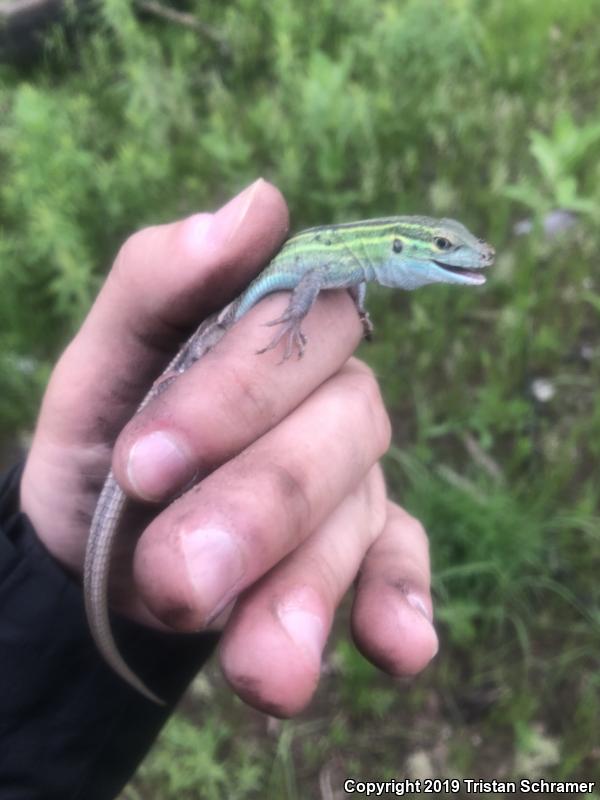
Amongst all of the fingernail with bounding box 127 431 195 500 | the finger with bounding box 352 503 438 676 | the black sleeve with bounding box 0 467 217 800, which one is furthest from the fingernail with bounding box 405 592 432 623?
the black sleeve with bounding box 0 467 217 800

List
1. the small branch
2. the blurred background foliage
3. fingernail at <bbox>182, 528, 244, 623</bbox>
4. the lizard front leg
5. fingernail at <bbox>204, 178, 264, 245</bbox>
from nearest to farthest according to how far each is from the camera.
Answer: fingernail at <bbox>182, 528, 244, 623</bbox>, fingernail at <bbox>204, 178, 264, 245</bbox>, the lizard front leg, the blurred background foliage, the small branch

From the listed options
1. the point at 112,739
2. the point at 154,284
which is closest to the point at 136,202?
the point at 154,284

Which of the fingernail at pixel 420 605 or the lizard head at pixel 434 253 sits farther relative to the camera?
the lizard head at pixel 434 253

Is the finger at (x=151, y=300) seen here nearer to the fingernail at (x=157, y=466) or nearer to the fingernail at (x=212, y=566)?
the fingernail at (x=157, y=466)

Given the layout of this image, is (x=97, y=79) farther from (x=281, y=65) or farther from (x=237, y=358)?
(x=237, y=358)

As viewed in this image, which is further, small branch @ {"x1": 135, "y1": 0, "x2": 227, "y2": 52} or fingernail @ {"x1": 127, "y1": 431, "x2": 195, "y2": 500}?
small branch @ {"x1": 135, "y1": 0, "x2": 227, "y2": 52}

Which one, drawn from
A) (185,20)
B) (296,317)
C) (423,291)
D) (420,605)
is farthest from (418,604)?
(185,20)

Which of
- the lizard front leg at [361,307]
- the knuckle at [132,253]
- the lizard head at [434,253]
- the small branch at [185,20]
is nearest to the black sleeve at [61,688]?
the knuckle at [132,253]

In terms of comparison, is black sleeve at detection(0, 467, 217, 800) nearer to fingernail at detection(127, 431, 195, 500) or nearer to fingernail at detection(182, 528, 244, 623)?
fingernail at detection(127, 431, 195, 500)

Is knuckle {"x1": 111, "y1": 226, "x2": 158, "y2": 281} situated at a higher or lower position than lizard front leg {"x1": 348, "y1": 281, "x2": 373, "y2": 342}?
higher
